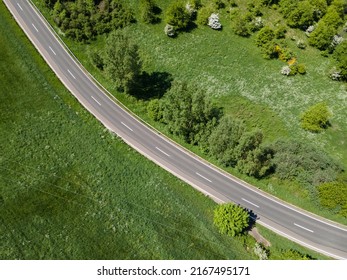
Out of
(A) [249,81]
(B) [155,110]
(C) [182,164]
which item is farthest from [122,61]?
(A) [249,81]

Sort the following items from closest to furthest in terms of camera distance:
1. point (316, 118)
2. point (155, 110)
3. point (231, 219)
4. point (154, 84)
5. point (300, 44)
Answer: point (231, 219) < point (316, 118) < point (155, 110) < point (154, 84) < point (300, 44)

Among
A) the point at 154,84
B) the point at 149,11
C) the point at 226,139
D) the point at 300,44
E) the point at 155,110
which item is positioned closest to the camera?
the point at 226,139

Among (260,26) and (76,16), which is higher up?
(260,26)

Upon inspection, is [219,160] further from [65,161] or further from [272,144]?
[65,161]

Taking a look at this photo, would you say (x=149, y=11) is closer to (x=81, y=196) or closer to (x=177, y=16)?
(x=177, y=16)

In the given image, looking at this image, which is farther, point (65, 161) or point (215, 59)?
point (215, 59)

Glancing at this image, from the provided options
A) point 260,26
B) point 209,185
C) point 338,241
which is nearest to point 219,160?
point 209,185

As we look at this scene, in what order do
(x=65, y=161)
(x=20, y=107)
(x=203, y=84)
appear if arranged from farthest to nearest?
(x=203, y=84)
(x=20, y=107)
(x=65, y=161)
